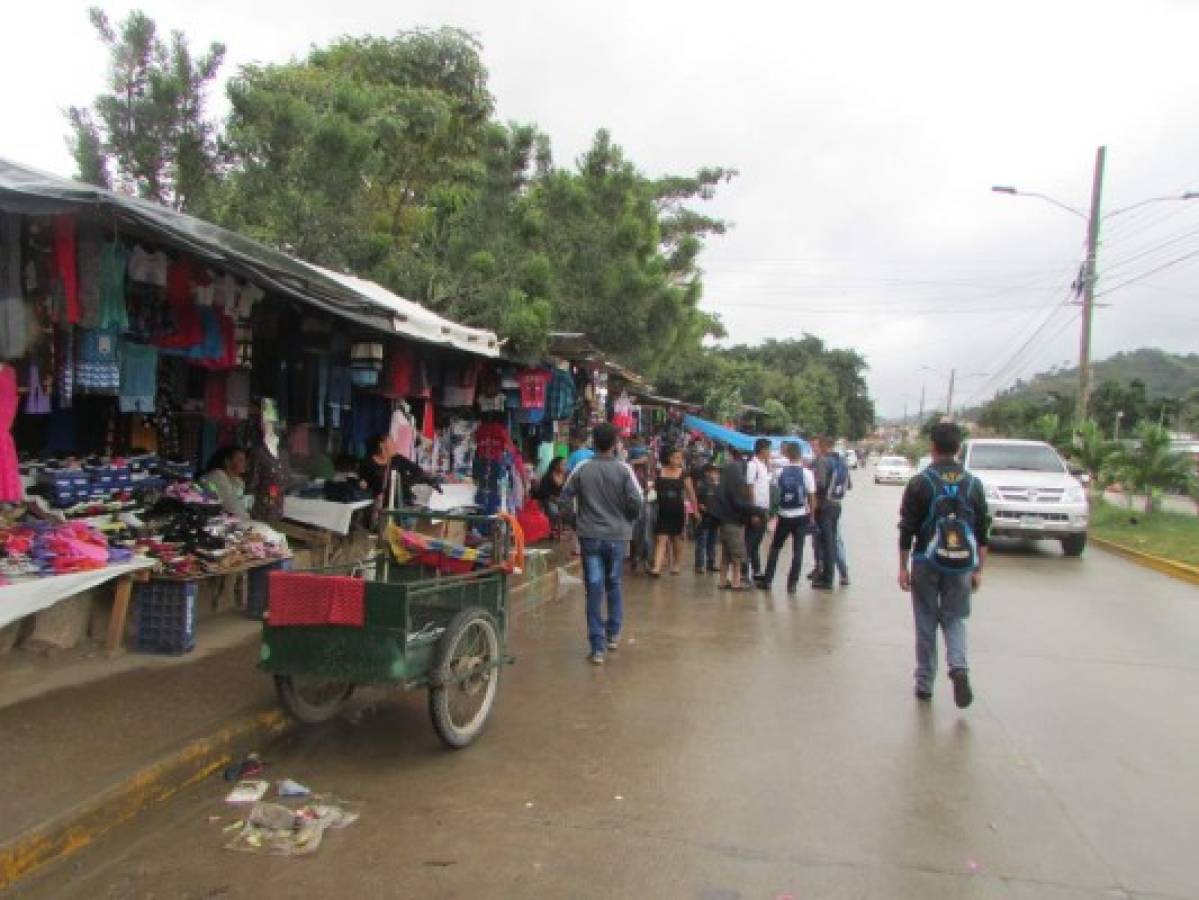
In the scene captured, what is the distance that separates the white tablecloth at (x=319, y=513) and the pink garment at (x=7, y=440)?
322 cm

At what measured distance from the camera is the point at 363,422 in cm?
947

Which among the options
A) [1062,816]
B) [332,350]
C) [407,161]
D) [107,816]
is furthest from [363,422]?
[407,161]

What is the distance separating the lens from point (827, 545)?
34.9 ft

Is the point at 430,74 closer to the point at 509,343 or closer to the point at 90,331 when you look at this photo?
the point at 509,343

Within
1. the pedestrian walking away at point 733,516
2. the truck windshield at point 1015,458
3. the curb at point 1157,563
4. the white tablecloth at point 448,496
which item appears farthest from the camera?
the truck windshield at point 1015,458

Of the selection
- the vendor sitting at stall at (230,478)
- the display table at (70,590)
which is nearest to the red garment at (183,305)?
the vendor sitting at stall at (230,478)

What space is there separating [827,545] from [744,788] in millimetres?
6532

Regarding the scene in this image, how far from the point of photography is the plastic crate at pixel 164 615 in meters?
6.13

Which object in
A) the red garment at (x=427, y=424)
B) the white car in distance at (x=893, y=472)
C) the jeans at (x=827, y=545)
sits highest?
the red garment at (x=427, y=424)

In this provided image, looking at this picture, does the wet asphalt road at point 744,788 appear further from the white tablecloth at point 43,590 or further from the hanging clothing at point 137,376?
the hanging clothing at point 137,376

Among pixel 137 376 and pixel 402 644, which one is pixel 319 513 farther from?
pixel 402 644

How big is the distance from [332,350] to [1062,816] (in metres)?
6.71

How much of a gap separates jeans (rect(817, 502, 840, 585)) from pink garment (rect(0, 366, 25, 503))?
807cm

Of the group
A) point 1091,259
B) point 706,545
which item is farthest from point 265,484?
point 1091,259
